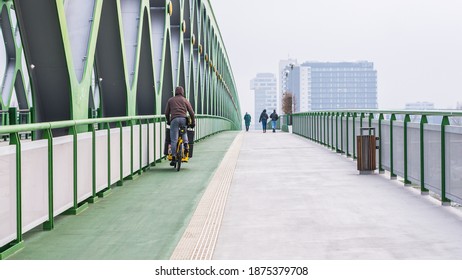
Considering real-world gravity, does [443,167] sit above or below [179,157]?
above

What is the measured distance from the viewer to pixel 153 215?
8695 millimetres

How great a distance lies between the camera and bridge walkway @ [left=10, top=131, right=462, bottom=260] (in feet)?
21.0

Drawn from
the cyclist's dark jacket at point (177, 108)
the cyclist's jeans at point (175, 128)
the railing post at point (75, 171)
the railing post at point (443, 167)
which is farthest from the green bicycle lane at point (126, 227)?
the railing post at point (443, 167)

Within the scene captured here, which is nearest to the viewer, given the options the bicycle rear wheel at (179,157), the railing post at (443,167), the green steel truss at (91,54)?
the railing post at (443,167)

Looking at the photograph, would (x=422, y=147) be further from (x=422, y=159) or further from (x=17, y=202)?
(x=17, y=202)

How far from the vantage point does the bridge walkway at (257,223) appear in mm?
6402

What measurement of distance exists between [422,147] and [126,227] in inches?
180

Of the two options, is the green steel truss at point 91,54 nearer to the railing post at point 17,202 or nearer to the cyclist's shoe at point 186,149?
the cyclist's shoe at point 186,149

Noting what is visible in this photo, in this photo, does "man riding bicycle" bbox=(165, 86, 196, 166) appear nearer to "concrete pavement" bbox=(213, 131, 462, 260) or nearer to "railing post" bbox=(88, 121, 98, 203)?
"concrete pavement" bbox=(213, 131, 462, 260)

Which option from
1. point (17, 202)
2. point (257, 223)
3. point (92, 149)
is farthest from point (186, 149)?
point (17, 202)

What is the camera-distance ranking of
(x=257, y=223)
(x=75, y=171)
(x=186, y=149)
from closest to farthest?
(x=257, y=223) < (x=75, y=171) < (x=186, y=149)

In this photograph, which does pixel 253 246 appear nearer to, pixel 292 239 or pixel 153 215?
pixel 292 239

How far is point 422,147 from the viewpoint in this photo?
10312 mm

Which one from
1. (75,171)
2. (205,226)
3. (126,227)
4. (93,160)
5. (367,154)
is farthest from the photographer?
(367,154)
